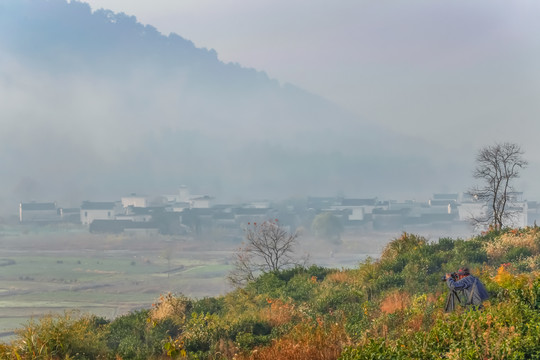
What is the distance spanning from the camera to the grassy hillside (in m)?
10.3

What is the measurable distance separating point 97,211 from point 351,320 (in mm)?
172856

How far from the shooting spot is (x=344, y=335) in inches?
518

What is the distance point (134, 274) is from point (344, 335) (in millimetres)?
137042

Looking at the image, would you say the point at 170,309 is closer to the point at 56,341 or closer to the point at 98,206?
the point at 56,341

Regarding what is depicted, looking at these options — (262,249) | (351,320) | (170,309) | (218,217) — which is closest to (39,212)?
(218,217)

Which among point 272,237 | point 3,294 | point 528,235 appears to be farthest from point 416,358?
point 3,294

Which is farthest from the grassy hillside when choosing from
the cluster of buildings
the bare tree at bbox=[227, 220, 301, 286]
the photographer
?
the cluster of buildings

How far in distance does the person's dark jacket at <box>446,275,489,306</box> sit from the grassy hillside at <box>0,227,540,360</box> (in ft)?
1.30

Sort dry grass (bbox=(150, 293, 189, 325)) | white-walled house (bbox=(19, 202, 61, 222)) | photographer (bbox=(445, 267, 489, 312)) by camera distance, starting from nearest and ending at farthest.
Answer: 1. photographer (bbox=(445, 267, 489, 312))
2. dry grass (bbox=(150, 293, 189, 325))
3. white-walled house (bbox=(19, 202, 61, 222))

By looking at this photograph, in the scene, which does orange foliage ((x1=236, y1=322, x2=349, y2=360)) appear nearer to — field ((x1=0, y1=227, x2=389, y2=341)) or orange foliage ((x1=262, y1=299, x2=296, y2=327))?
orange foliage ((x1=262, y1=299, x2=296, y2=327))

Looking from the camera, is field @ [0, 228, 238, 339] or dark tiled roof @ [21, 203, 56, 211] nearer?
field @ [0, 228, 238, 339]

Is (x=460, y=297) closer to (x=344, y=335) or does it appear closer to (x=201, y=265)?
(x=344, y=335)

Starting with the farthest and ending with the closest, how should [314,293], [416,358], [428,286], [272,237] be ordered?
[272,237]
[314,293]
[428,286]
[416,358]

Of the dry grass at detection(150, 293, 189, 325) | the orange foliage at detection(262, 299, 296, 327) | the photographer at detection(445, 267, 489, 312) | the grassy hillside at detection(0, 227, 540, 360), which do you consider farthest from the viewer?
the dry grass at detection(150, 293, 189, 325)
